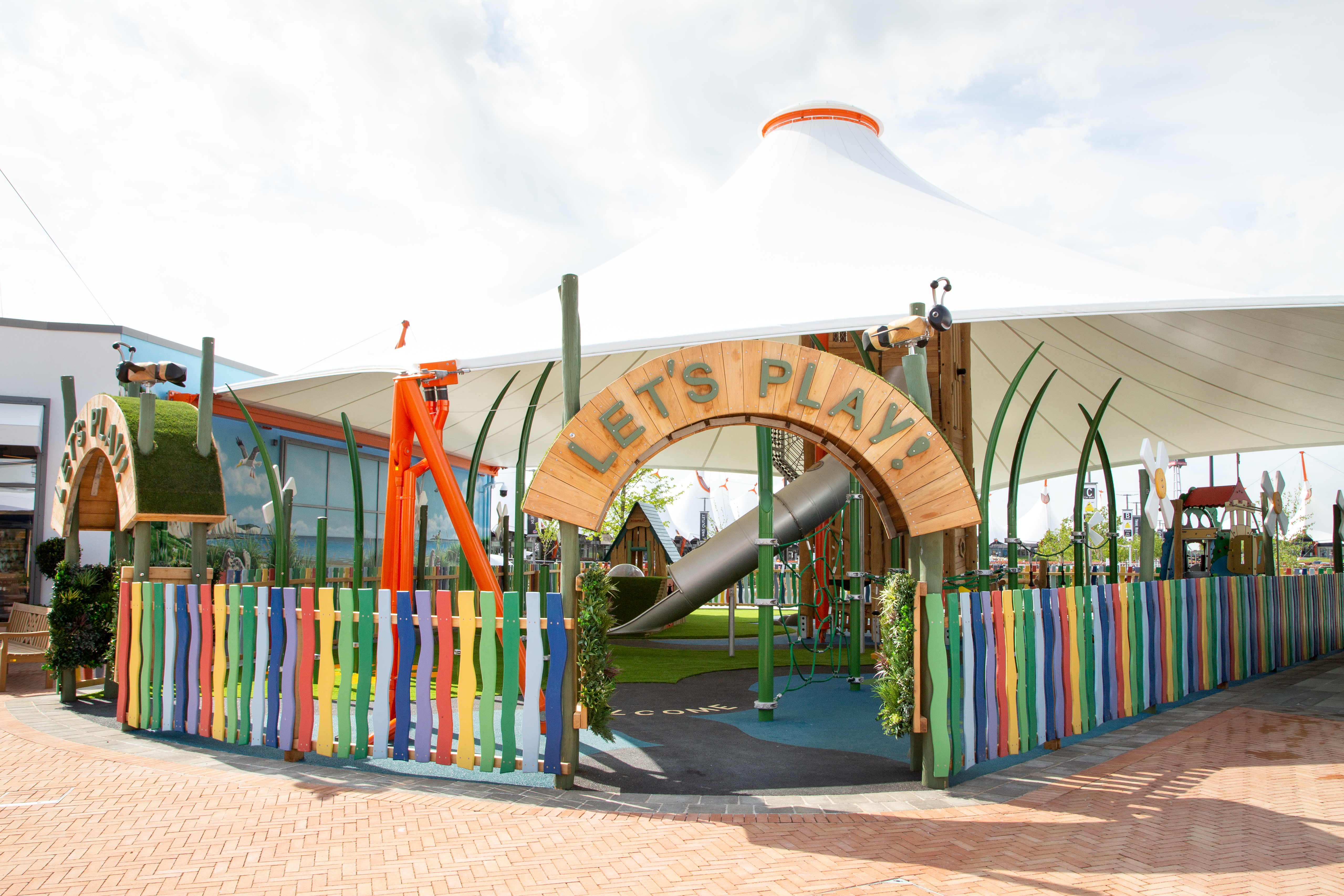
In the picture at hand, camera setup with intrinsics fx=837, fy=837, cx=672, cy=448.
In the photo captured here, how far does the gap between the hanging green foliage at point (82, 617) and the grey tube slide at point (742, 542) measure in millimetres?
5761

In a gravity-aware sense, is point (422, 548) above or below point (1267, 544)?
above

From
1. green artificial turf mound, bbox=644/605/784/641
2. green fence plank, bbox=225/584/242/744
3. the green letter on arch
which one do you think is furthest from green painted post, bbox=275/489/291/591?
green artificial turf mound, bbox=644/605/784/641

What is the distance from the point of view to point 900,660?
5.64m

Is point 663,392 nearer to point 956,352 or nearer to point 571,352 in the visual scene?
point 571,352

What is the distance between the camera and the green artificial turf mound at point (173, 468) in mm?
7293

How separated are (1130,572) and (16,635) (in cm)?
2920

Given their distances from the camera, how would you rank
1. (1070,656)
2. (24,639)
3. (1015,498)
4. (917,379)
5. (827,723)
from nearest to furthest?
(917,379), (1070,656), (827,723), (24,639), (1015,498)

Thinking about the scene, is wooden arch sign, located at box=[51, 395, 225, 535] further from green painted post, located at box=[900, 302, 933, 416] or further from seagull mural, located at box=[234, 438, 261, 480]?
seagull mural, located at box=[234, 438, 261, 480]

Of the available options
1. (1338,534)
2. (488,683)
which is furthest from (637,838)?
(1338,534)

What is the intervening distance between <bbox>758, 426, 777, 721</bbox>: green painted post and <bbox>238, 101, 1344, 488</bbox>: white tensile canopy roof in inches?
51.0

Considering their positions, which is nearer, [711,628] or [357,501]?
[357,501]

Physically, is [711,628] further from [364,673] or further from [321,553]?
[364,673]

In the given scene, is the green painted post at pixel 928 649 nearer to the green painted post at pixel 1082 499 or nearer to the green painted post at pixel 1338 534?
the green painted post at pixel 1082 499

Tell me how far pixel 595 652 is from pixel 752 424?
6.10ft
